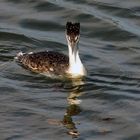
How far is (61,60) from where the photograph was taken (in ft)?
48.2

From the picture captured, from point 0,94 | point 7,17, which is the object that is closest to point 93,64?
point 0,94

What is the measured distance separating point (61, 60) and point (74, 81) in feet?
2.55

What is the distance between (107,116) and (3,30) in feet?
19.5

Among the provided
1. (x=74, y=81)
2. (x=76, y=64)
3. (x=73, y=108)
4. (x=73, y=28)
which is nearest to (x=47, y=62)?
(x=76, y=64)

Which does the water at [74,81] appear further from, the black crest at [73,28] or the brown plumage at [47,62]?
the black crest at [73,28]

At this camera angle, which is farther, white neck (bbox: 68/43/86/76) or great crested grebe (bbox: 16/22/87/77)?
white neck (bbox: 68/43/86/76)

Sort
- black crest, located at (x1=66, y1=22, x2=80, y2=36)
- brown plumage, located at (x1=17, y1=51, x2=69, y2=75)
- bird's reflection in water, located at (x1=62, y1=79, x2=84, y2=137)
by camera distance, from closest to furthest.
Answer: bird's reflection in water, located at (x1=62, y1=79, x2=84, y2=137) < black crest, located at (x1=66, y1=22, x2=80, y2=36) < brown plumage, located at (x1=17, y1=51, x2=69, y2=75)

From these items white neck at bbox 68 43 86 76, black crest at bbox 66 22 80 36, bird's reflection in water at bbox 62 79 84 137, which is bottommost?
bird's reflection in water at bbox 62 79 84 137

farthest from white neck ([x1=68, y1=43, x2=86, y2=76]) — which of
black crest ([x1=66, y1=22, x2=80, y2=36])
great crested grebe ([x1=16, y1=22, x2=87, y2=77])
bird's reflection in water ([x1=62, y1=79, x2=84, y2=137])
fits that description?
black crest ([x1=66, y1=22, x2=80, y2=36])

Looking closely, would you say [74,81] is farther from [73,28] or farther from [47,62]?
[73,28]

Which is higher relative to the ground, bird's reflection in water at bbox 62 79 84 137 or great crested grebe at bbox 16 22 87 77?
great crested grebe at bbox 16 22 87 77

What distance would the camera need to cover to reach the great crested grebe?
46.0 feet

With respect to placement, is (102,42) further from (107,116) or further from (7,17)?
(107,116)

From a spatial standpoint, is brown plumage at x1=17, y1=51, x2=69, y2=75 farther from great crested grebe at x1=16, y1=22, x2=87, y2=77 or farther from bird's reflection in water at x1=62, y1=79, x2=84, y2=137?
bird's reflection in water at x1=62, y1=79, x2=84, y2=137
